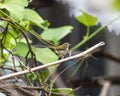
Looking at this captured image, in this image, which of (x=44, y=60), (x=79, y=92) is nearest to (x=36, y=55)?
(x=44, y=60)

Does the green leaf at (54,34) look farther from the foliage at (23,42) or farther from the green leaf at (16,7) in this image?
the green leaf at (16,7)

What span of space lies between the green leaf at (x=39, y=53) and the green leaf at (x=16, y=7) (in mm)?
63

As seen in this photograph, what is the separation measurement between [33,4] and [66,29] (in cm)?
10

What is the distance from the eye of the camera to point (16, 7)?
0.47 m

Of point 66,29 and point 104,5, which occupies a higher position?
point 66,29

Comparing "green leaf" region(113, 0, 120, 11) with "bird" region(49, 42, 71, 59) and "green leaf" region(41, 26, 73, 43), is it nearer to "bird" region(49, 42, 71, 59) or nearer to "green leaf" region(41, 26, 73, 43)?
"bird" region(49, 42, 71, 59)

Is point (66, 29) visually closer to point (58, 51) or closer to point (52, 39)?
point (52, 39)

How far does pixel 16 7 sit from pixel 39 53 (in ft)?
0.32

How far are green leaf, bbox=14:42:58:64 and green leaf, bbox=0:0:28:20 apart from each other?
0.06 m

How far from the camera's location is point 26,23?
0.54 meters

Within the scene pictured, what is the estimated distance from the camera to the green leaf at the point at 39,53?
51 cm

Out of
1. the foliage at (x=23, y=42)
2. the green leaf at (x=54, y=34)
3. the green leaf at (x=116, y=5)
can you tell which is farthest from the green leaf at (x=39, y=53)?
the green leaf at (x=116, y=5)

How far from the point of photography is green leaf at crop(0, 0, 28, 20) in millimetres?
468

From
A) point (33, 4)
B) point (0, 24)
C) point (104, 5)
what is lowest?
point (104, 5)
